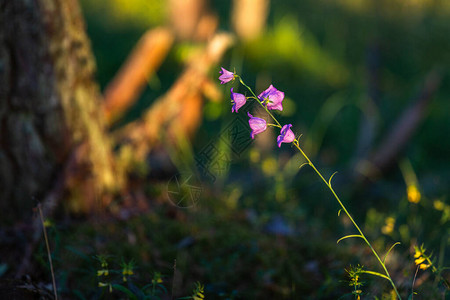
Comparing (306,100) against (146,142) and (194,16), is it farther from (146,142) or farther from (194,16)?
(146,142)

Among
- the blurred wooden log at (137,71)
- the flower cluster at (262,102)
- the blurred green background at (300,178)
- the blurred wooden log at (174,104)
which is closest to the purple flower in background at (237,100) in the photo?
the flower cluster at (262,102)

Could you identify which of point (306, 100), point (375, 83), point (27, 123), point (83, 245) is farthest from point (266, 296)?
point (306, 100)

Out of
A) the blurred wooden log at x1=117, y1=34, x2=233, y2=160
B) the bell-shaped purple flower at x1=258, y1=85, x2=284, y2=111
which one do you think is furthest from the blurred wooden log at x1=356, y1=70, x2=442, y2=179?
the bell-shaped purple flower at x1=258, y1=85, x2=284, y2=111

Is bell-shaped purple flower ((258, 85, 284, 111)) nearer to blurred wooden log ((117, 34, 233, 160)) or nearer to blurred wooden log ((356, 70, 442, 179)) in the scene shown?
blurred wooden log ((117, 34, 233, 160))

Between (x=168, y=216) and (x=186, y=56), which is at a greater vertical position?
(x=186, y=56)

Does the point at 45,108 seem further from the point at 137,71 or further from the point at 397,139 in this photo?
the point at 397,139

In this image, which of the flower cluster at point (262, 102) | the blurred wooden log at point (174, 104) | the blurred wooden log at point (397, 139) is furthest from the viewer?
the blurred wooden log at point (397, 139)

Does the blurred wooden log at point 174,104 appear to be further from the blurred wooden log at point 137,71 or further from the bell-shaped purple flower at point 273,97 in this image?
the bell-shaped purple flower at point 273,97
